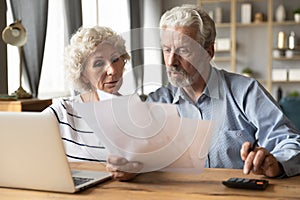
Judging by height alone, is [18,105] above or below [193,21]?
below

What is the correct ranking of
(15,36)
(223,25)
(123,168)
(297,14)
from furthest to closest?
1. (223,25)
2. (297,14)
3. (15,36)
4. (123,168)

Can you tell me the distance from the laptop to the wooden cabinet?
600 centimetres

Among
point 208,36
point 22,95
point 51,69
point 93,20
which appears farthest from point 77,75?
point 93,20

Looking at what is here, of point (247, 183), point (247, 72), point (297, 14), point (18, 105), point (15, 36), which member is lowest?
point (247, 72)

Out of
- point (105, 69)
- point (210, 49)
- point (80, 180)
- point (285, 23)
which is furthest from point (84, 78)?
point (285, 23)

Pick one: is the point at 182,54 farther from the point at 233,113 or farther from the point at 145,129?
the point at 145,129

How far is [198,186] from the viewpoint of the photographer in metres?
1.40

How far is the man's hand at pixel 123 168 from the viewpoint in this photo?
1460mm

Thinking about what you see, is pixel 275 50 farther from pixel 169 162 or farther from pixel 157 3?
pixel 169 162

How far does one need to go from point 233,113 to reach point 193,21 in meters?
0.38

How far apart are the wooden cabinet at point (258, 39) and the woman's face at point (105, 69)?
211 inches

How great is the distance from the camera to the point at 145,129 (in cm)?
136

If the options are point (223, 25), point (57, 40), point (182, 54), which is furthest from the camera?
point (223, 25)

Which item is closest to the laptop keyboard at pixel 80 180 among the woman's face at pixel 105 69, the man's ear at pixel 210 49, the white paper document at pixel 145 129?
the white paper document at pixel 145 129
